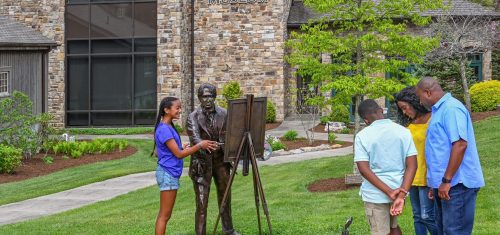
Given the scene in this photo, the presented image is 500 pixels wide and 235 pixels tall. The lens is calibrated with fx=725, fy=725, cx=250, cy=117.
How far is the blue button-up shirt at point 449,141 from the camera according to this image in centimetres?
651

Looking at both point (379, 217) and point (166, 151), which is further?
point (166, 151)

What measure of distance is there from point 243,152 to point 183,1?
21.4m

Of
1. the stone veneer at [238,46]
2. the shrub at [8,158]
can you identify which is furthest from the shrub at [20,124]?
the stone veneer at [238,46]

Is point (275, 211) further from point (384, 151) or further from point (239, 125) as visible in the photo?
point (384, 151)

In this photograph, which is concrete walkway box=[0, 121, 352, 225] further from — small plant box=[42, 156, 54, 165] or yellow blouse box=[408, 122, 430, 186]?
yellow blouse box=[408, 122, 430, 186]

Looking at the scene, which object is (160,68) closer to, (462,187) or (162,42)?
(162,42)

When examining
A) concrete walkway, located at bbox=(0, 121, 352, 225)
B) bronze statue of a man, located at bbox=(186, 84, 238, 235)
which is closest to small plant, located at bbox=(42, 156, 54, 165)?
concrete walkway, located at bbox=(0, 121, 352, 225)

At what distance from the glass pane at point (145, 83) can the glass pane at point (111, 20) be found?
1.27m

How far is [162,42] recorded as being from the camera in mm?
29078

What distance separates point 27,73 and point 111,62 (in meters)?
6.53

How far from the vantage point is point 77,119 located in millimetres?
30234

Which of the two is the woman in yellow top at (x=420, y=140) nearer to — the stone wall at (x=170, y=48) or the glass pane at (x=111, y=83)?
the stone wall at (x=170, y=48)

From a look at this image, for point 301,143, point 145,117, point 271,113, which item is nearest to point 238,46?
point 271,113

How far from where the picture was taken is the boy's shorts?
22.4ft
